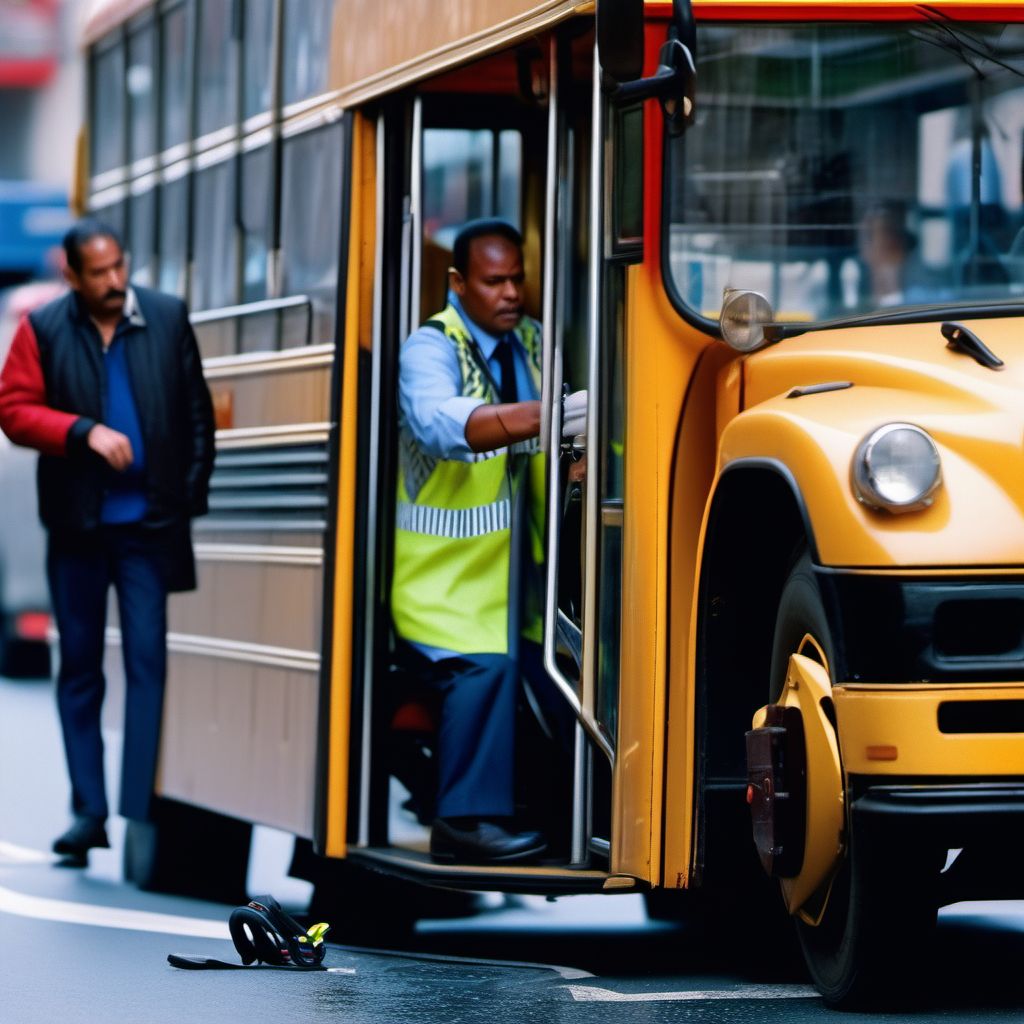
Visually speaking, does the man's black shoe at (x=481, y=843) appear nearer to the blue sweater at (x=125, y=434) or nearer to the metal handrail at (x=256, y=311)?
the metal handrail at (x=256, y=311)

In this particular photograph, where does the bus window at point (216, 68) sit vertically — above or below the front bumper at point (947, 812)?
above

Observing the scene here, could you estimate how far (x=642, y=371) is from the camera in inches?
247

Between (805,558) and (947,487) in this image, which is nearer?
(947,487)

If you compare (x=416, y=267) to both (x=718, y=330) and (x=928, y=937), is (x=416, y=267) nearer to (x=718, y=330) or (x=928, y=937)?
(x=718, y=330)

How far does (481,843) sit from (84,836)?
232 cm

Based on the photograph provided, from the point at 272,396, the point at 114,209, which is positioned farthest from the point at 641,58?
the point at 114,209

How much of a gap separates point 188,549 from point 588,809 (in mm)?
2438

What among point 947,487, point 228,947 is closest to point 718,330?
point 947,487

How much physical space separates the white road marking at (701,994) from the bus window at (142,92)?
14.0 feet

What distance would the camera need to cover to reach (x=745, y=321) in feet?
20.0

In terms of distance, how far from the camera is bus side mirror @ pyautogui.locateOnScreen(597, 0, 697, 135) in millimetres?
6008

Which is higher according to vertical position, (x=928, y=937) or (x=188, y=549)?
(x=188, y=549)

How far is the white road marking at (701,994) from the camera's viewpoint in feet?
20.2

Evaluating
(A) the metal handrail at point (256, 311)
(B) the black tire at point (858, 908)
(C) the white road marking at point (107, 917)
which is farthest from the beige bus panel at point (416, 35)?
(C) the white road marking at point (107, 917)
